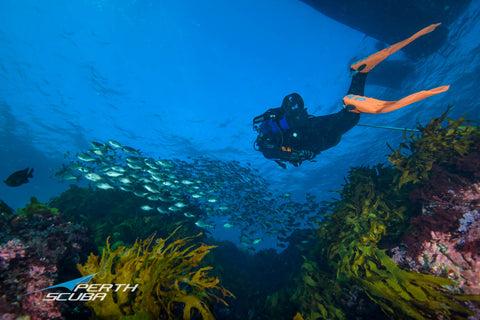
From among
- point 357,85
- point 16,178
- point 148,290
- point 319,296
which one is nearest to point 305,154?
point 357,85

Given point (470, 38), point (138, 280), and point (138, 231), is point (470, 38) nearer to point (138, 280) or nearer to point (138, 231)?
point (138, 280)

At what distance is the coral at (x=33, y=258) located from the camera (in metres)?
1.81

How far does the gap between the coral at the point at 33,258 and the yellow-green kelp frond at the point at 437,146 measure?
21.8 feet

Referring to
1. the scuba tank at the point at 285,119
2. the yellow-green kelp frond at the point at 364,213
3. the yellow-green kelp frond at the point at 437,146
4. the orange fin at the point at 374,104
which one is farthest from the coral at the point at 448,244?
the scuba tank at the point at 285,119

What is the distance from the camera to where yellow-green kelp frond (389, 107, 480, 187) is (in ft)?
12.9

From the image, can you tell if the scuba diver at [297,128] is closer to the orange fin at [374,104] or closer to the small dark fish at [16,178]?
the orange fin at [374,104]

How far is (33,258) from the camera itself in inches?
93.7

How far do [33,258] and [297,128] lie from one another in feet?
24.3

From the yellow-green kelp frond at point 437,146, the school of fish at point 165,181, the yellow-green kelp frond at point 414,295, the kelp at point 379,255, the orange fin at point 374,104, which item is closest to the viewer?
the yellow-green kelp frond at point 414,295

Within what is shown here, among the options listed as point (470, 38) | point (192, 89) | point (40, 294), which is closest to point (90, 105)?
point (192, 89)

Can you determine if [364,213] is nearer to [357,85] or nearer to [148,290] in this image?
[357,85]

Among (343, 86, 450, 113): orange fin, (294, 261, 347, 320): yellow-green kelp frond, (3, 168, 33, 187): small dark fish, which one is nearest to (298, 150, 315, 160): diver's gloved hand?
(343, 86, 450, 113): orange fin

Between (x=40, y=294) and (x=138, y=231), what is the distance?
5556mm

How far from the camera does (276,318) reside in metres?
5.46
